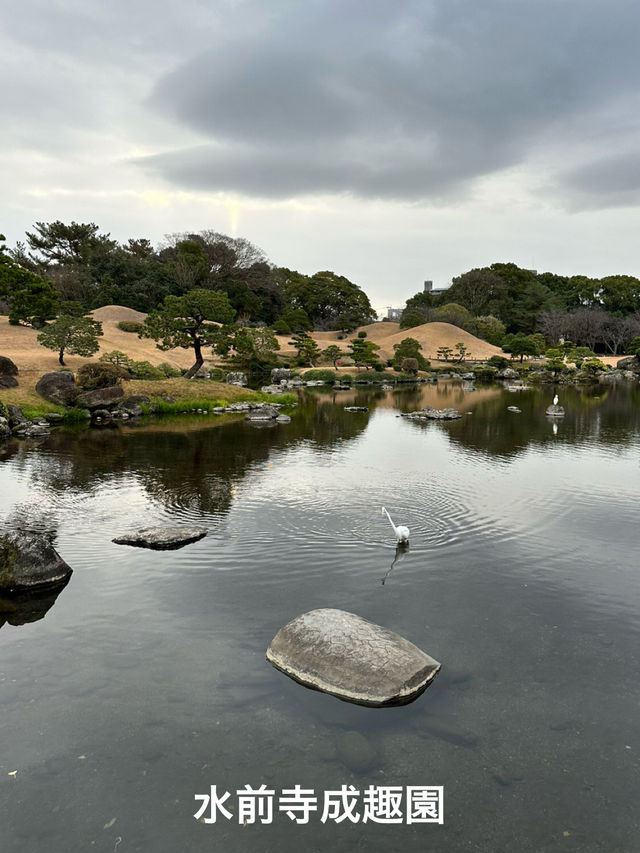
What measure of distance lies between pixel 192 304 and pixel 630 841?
135 ft

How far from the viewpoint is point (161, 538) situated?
12375 mm

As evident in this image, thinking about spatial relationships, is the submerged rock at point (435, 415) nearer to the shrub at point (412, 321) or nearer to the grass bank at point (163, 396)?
the grass bank at point (163, 396)

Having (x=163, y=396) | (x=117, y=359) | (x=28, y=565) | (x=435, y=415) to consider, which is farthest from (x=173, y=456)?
(x=117, y=359)

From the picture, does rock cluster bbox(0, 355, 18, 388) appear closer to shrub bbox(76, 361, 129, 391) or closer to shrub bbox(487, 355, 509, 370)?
shrub bbox(76, 361, 129, 391)

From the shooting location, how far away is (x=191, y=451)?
894 inches

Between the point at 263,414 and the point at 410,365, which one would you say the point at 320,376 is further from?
the point at 263,414

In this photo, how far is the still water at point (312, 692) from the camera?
545 centimetres

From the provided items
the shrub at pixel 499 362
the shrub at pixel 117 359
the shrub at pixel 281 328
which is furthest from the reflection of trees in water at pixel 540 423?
the shrub at pixel 281 328

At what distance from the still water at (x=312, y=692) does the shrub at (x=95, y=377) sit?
17.1 metres

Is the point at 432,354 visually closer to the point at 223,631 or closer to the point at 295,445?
the point at 295,445

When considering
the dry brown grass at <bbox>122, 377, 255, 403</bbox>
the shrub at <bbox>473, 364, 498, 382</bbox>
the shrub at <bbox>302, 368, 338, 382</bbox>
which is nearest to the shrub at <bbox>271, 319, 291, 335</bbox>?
the shrub at <bbox>302, 368, 338, 382</bbox>

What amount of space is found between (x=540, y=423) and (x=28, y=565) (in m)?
28.2

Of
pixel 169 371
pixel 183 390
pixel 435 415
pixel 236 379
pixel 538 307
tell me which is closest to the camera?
pixel 435 415

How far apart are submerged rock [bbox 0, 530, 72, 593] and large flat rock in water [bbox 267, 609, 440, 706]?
502cm
